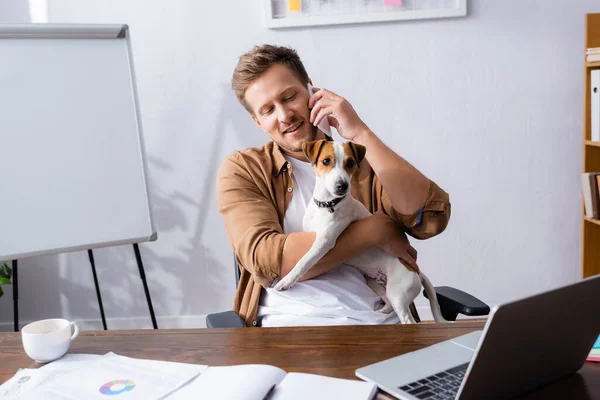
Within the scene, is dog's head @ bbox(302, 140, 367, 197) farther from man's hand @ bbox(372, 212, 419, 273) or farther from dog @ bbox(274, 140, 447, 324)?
man's hand @ bbox(372, 212, 419, 273)

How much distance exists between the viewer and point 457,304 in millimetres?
1462

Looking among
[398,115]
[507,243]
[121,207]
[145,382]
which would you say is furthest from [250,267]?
[507,243]

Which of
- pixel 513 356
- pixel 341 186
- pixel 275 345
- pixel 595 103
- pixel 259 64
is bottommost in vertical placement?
pixel 275 345

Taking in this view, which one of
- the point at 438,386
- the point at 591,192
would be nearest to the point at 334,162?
the point at 438,386

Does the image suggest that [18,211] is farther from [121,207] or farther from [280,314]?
[280,314]

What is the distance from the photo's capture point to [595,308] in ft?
2.60

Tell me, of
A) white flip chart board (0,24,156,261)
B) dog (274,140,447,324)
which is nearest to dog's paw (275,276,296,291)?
dog (274,140,447,324)

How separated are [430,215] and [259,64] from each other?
609mm

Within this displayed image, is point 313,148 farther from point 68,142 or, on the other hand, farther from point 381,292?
point 68,142

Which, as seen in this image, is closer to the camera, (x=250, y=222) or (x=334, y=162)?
(x=334, y=162)

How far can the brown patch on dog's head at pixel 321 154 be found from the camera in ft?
4.39

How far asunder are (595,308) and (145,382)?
27.2 inches

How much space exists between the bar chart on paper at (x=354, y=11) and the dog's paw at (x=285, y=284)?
67.6 inches

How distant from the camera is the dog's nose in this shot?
1.33 meters
